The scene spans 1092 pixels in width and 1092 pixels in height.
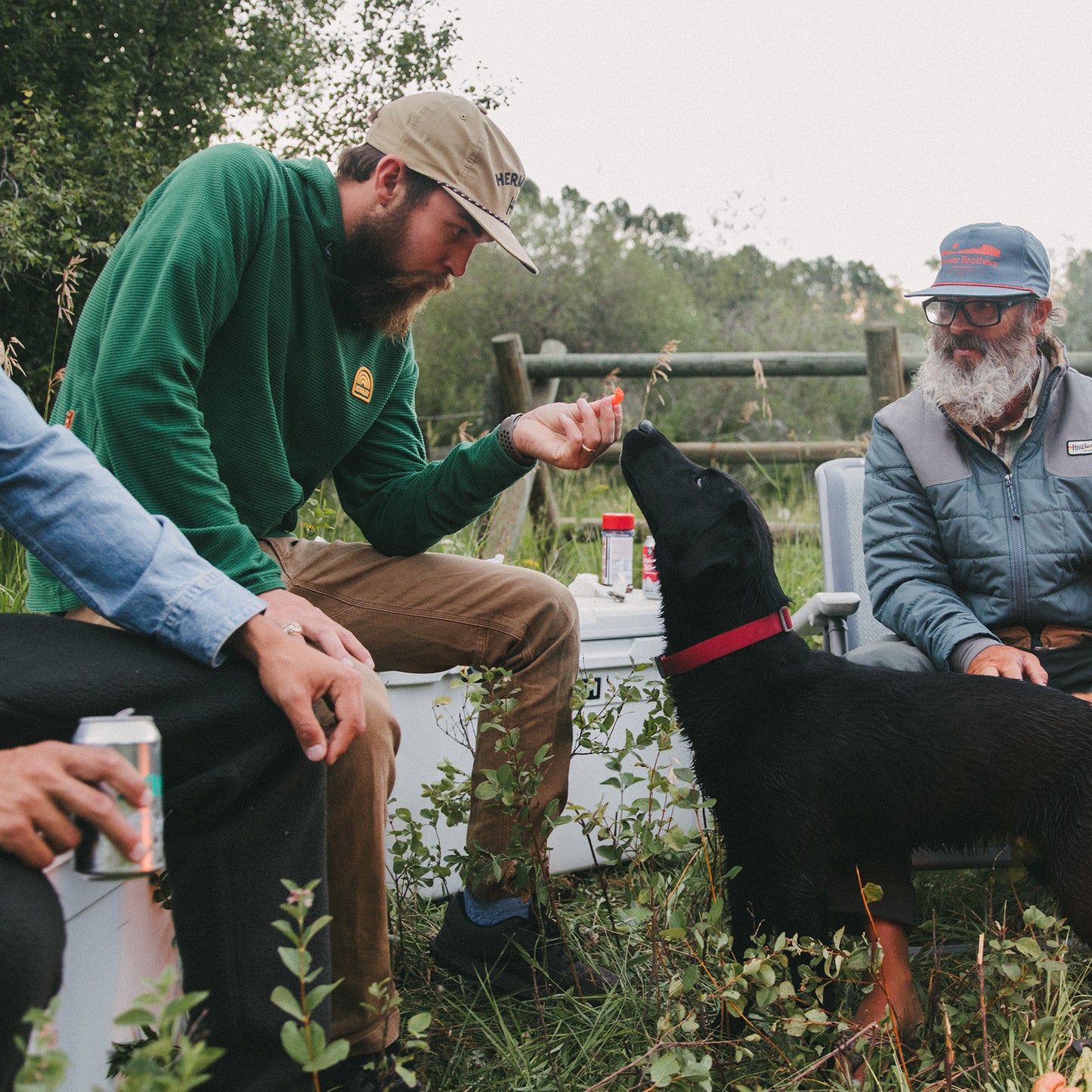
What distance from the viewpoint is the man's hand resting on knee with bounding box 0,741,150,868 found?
38.3 inches

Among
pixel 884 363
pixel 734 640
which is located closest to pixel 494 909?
pixel 734 640

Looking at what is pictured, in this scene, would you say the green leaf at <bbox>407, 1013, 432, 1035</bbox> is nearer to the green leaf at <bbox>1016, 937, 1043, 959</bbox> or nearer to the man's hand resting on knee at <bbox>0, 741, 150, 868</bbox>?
the man's hand resting on knee at <bbox>0, 741, 150, 868</bbox>

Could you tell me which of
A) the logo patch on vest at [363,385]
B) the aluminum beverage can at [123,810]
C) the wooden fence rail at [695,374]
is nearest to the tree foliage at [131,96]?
the wooden fence rail at [695,374]

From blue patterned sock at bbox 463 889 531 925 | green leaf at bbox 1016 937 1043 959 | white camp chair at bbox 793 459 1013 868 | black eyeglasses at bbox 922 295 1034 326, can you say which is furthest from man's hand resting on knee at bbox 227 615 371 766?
black eyeglasses at bbox 922 295 1034 326

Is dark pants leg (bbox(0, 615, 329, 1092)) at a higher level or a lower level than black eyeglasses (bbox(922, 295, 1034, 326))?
lower

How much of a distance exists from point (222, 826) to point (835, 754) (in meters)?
1.26

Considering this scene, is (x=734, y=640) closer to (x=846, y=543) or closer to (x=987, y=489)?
(x=987, y=489)

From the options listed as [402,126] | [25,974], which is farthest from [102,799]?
[402,126]

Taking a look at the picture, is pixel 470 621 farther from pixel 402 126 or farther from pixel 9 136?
pixel 9 136

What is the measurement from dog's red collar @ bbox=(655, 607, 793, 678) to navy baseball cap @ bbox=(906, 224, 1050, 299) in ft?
3.49

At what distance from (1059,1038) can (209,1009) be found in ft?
5.16

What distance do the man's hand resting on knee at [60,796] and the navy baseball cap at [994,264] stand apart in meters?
2.33

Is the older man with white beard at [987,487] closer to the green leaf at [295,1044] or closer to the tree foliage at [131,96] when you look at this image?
the green leaf at [295,1044]

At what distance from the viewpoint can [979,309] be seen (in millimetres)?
2641
